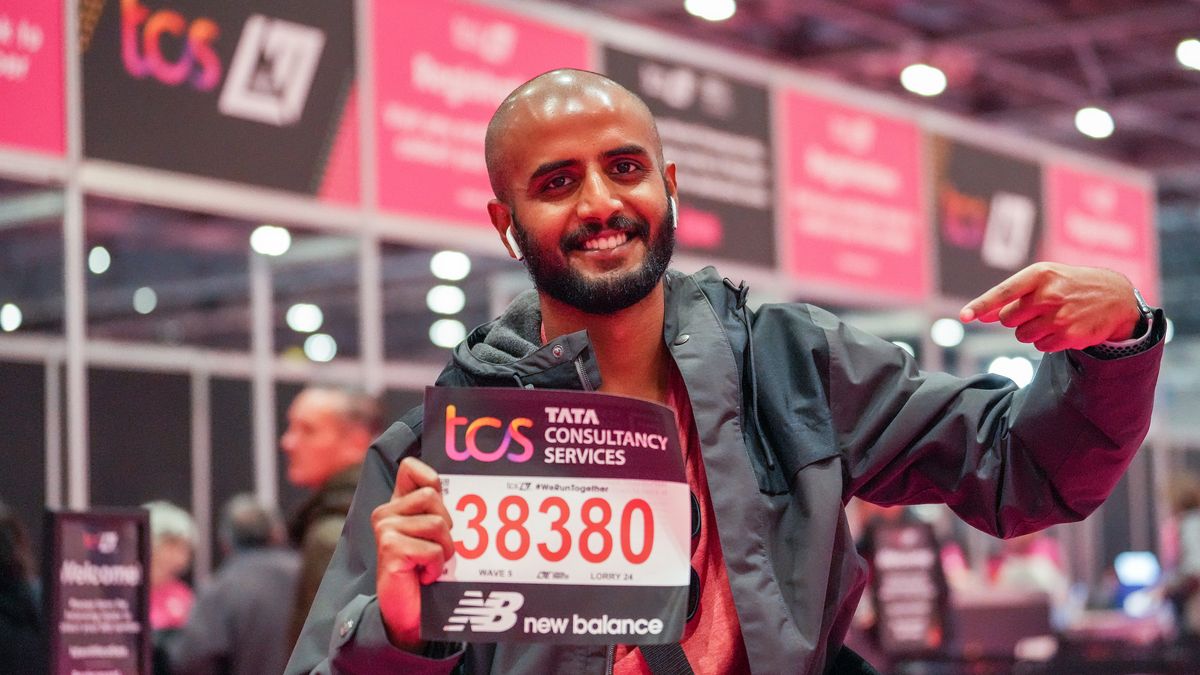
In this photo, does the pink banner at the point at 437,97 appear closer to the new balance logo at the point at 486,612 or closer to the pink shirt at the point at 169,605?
the pink shirt at the point at 169,605

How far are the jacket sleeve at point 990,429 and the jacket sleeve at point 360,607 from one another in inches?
22.2

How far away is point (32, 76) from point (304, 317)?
3.63m

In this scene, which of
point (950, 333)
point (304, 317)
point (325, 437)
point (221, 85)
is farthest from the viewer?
point (950, 333)

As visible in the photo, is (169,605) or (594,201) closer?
(594,201)

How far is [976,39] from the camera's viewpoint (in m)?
11.8

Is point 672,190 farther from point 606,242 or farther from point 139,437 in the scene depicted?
point 139,437

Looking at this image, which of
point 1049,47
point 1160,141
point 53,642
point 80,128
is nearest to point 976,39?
point 1049,47

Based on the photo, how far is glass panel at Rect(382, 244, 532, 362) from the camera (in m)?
8.05

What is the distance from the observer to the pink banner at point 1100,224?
11047 mm

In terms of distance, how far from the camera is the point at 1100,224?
11.5m

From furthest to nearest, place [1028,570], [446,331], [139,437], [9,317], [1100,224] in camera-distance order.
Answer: [1100,224]
[446,331]
[1028,570]
[139,437]
[9,317]

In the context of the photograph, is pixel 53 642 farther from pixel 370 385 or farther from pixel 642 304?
pixel 370 385

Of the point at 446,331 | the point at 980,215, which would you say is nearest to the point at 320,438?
the point at 446,331

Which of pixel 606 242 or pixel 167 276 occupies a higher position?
pixel 167 276
